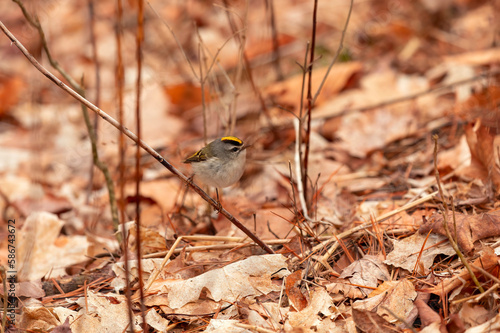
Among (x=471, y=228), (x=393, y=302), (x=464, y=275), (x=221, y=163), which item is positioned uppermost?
(x=221, y=163)

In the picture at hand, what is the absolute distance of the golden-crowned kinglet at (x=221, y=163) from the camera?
358 cm

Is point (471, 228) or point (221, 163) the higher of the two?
point (221, 163)

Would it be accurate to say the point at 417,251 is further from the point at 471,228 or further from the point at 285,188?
the point at 285,188

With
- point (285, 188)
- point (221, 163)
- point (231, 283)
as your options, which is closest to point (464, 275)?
point (231, 283)

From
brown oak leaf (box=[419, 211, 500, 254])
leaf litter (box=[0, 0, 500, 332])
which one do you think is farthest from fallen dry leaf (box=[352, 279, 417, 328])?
brown oak leaf (box=[419, 211, 500, 254])

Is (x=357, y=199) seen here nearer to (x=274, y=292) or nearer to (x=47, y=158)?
(x=274, y=292)

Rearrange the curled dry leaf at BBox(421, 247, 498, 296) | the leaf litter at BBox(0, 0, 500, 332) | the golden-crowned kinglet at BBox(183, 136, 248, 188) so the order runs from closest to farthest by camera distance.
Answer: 1. the curled dry leaf at BBox(421, 247, 498, 296)
2. the leaf litter at BBox(0, 0, 500, 332)
3. the golden-crowned kinglet at BBox(183, 136, 248, 188)

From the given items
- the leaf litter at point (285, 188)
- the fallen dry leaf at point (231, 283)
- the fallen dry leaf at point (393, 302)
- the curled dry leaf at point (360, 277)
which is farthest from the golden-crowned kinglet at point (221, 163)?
the fallen dry leaf at point (393, 302)

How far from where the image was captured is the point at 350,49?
7.13 m

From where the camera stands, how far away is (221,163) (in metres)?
3.63

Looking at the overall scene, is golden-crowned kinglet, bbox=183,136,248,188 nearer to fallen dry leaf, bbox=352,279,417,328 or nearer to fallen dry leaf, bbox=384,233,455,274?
fallen dry leaf, bbox=384,233,455,274

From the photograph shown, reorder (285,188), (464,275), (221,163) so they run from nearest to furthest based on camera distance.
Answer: (464,275)
(221,163)
(285,188)

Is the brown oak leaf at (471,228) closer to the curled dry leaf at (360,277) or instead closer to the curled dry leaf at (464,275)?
the curled dry leaf at (464,275)

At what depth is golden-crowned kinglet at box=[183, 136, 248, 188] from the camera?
358 centimetres
